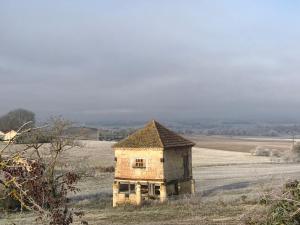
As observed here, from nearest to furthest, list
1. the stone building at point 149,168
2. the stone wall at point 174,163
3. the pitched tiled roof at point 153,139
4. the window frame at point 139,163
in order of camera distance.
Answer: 1. the stone building at point 149,168
2. the stone wall at point 174,163
3. the window frame at point 139,163
4. the pitched tiled roof at point 153,139

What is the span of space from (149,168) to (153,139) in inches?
77.1

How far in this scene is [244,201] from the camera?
1151 inches

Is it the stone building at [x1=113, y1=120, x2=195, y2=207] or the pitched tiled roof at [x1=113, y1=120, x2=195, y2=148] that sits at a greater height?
the pitched tiled roof at [x1=113, y1=120, x2=195, y2=148]

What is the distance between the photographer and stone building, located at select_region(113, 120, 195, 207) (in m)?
31.6

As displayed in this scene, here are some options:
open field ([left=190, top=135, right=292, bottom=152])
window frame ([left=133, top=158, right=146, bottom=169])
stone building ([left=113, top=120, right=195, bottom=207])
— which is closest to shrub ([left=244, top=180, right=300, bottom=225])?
stone building ([left=113, top=120, right=195, bottom=207])

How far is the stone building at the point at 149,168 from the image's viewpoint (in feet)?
104

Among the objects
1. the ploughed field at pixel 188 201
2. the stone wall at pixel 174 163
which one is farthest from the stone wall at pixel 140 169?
the ploughed field at pixel 188 201

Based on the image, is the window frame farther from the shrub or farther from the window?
the shrub

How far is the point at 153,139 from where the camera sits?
32719 mm

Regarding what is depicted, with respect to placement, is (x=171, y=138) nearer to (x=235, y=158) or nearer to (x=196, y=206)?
(x=196, y=206)

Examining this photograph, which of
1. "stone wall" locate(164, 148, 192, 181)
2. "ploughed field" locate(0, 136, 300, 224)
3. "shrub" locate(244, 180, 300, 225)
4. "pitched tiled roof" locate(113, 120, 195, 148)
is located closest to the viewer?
"shrub" locate(244, 180, 300, 225)

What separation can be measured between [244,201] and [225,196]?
465cm

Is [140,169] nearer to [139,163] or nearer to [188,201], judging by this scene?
[139,163]

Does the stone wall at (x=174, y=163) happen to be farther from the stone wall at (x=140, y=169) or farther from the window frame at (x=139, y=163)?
the window frame at (x=139, y=163)
